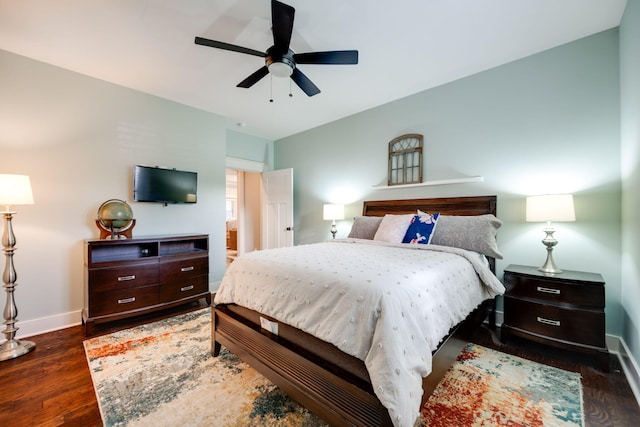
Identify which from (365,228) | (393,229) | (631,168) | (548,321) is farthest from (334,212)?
(631,168)

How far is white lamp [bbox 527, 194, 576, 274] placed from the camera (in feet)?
6.93

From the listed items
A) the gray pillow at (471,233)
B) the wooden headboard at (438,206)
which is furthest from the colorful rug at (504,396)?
the wooden headboard at (438,206)

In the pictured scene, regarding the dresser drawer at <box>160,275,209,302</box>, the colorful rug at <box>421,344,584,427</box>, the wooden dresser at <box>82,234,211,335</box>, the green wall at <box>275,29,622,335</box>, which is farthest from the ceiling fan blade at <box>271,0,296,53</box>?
the dresser drawer at <box>160,275,209,302</box>

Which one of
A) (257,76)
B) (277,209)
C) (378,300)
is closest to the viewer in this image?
(378,300)

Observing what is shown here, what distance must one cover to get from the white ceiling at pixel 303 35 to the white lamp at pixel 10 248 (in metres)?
1.34

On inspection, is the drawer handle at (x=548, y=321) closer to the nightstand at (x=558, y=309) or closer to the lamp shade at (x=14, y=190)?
the nightstand at (x=558, y=309)

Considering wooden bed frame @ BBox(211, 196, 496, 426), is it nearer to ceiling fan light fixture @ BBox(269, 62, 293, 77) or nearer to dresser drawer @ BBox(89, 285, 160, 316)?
dresser drawer @ BBox(89, 285, 160, 316)

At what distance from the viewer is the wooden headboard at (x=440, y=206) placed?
109 inches

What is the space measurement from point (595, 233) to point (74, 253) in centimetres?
521

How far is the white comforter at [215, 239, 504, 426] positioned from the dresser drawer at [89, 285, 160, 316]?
1.31 metres

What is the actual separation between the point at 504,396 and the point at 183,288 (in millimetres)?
3278

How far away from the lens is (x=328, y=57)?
207cm

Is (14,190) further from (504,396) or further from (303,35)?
(504,396)

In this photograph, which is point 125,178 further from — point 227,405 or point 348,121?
point 348,121
